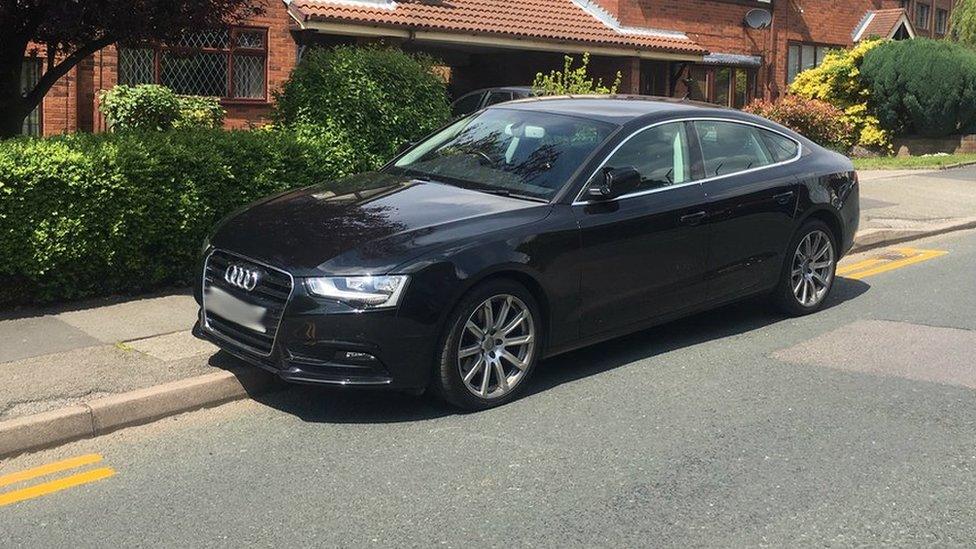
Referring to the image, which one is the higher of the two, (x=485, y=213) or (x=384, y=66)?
(x=384, y=66)

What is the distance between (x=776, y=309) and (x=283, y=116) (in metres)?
4.73

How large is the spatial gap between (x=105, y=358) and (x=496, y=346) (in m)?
2.39

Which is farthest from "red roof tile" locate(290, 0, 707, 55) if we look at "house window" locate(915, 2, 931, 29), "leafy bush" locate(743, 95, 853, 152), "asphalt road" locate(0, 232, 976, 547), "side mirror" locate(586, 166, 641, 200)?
"house window" locate(915, 2, 931, 29)

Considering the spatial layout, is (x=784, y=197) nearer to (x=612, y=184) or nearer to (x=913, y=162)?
(x=612, y=184)

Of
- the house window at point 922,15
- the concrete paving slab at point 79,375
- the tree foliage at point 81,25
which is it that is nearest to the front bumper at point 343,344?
the concrete paving slab at point 79,375

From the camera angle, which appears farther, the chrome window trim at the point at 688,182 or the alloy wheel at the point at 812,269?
the alloy wheel at the point at 812,269

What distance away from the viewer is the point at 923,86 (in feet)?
70.4

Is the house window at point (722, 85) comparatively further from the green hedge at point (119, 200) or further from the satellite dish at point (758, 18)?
the green hedge at point (119, 200)

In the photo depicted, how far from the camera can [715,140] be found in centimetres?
702

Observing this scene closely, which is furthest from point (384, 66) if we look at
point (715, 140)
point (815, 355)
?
point (815, 355)

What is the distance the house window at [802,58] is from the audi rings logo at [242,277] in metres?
22.6

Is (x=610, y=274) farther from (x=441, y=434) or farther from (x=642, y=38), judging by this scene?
(x=642, y=38)

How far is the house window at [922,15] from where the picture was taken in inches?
1313

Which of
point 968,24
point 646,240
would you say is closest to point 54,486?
point 646,240
